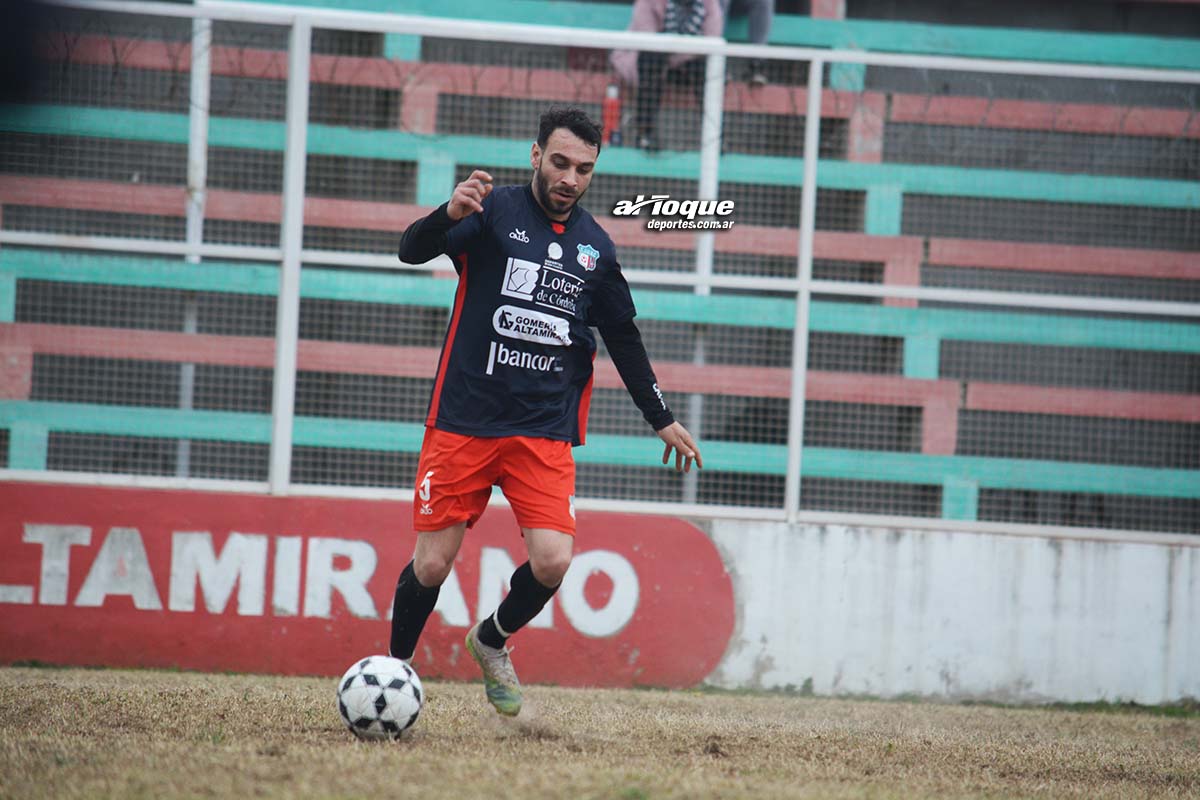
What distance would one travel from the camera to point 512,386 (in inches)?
219

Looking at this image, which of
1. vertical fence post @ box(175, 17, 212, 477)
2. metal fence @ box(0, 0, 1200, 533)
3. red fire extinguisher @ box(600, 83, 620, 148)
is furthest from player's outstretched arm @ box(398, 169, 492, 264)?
vertical fence post @ box(175, 17, 212, 477)

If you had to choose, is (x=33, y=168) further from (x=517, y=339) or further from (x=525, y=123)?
(x=517, y=339)

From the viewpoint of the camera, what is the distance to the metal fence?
8617mm

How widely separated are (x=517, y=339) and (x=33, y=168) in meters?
4.55

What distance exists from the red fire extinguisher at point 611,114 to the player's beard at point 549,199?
328 centimetres

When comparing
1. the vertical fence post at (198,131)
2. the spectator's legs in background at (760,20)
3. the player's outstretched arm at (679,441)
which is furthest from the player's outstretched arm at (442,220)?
the spectator's legs in background at (760,20)

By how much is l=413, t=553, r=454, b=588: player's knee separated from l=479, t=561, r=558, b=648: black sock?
27 centimetres

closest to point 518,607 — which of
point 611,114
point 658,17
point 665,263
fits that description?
point 665,263

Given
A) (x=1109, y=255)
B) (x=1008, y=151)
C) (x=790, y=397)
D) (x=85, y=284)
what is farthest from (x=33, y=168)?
(x=1109, y=255)

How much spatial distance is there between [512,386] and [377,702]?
1342 mm

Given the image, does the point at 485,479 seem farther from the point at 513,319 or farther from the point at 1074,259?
the point at 1074,259

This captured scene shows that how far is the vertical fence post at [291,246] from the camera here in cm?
866

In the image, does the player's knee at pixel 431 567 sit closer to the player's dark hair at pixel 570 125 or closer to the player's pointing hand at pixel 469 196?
the player's pointing hand at pixel 469 196

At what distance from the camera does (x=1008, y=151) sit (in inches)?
357
